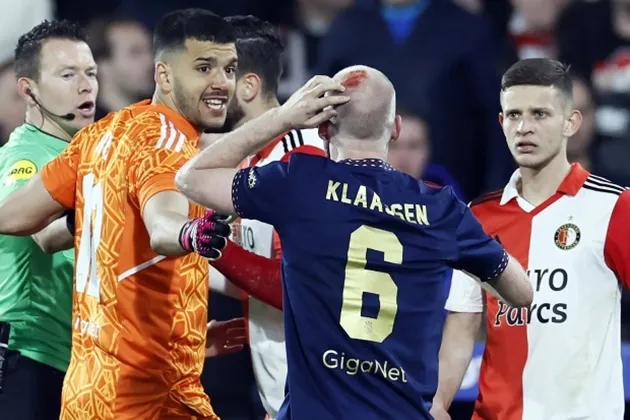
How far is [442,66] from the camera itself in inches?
364

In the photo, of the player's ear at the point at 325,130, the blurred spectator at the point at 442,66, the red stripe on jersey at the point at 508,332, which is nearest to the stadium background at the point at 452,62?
the blurred spectator at the point at 442,66

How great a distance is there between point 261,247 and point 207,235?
171 cm

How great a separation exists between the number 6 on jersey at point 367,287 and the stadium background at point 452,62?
13.3ft

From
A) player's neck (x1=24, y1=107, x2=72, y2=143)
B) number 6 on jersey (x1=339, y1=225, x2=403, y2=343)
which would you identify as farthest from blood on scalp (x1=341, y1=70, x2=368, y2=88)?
player's neck (x1=24, y1=107, x2=72, y2=143)

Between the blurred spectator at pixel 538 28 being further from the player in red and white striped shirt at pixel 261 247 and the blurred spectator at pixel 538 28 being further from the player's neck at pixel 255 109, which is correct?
the player's neck at pixel 255 109

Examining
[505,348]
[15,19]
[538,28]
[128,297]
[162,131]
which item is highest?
[538,28]

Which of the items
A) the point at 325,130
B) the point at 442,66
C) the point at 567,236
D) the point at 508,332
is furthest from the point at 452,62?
the point at 325,130

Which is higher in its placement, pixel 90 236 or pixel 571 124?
pixel 571 124

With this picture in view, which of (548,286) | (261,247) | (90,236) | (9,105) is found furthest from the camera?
(9,105)

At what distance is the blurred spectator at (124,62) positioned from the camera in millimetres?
9797

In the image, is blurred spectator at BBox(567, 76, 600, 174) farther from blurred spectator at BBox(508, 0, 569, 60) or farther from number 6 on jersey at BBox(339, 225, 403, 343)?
number 6 on jersey at BBox(339, 225, 403, 343)

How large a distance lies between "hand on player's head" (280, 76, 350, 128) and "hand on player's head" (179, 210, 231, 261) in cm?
39

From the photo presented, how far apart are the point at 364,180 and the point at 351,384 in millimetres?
654

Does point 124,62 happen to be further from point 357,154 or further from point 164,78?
point 357,154
